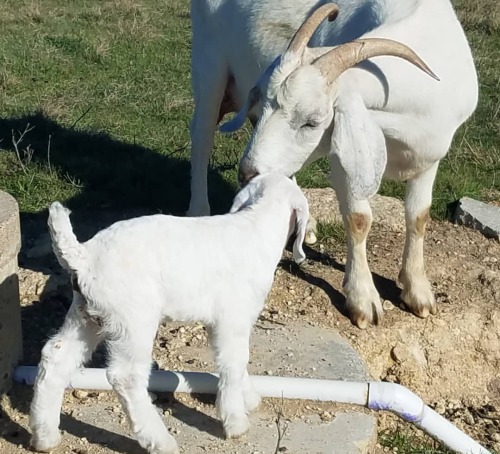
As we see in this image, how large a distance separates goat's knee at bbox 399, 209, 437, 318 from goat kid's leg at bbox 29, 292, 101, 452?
6.74 ft

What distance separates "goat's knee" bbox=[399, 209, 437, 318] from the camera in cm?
508

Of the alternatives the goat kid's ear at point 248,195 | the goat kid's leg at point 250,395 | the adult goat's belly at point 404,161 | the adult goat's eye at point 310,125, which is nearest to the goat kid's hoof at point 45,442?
the goat kid's leg at point 250,395

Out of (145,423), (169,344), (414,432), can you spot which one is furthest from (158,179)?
(145,423)

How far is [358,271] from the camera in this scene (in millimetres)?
5078

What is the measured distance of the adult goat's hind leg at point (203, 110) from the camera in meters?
6.03

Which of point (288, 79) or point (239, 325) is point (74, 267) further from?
point (288, 79)

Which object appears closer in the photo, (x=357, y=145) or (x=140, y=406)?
(x=140, y=406)

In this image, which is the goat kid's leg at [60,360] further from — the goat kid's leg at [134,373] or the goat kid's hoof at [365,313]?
the goat kid's hoof at [365,313]

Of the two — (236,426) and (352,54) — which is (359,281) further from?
(236,426)

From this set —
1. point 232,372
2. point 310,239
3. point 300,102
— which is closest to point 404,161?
point 300,102

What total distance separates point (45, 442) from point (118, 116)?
459 cm

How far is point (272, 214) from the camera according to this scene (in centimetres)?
361

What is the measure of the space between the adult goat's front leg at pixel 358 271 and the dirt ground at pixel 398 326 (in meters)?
0.07

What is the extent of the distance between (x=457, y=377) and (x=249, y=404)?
1.53 metres
